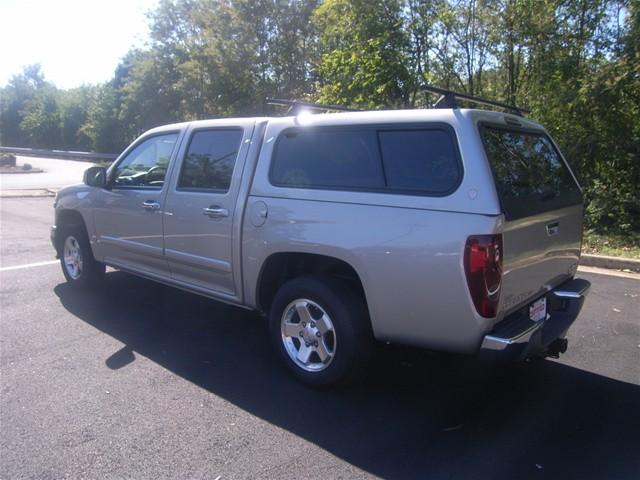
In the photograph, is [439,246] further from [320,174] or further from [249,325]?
[249,325]

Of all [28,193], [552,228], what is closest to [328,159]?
[552,228]

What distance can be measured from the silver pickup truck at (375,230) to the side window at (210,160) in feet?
0.04

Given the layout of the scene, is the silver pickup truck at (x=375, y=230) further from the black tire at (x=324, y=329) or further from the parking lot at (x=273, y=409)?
the parking lot at (x=273, y=409)

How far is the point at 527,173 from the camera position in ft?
11.4

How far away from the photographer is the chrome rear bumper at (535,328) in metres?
2.94

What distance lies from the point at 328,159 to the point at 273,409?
5.67ft

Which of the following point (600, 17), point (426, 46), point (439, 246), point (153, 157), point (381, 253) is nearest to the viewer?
point (439, 246)

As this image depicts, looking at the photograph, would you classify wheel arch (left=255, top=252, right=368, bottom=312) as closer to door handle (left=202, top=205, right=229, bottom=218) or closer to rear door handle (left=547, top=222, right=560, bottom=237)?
door handle (left=202, top=205, right=229, bottom=218)

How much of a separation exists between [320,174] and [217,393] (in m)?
1.69

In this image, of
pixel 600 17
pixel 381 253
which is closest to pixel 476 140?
pixel 381 253

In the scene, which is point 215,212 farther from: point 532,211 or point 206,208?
point 532,211

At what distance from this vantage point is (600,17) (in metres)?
9.30

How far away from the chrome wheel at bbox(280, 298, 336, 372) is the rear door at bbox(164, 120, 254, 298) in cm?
60

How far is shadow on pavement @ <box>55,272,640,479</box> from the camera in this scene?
2.90 m
